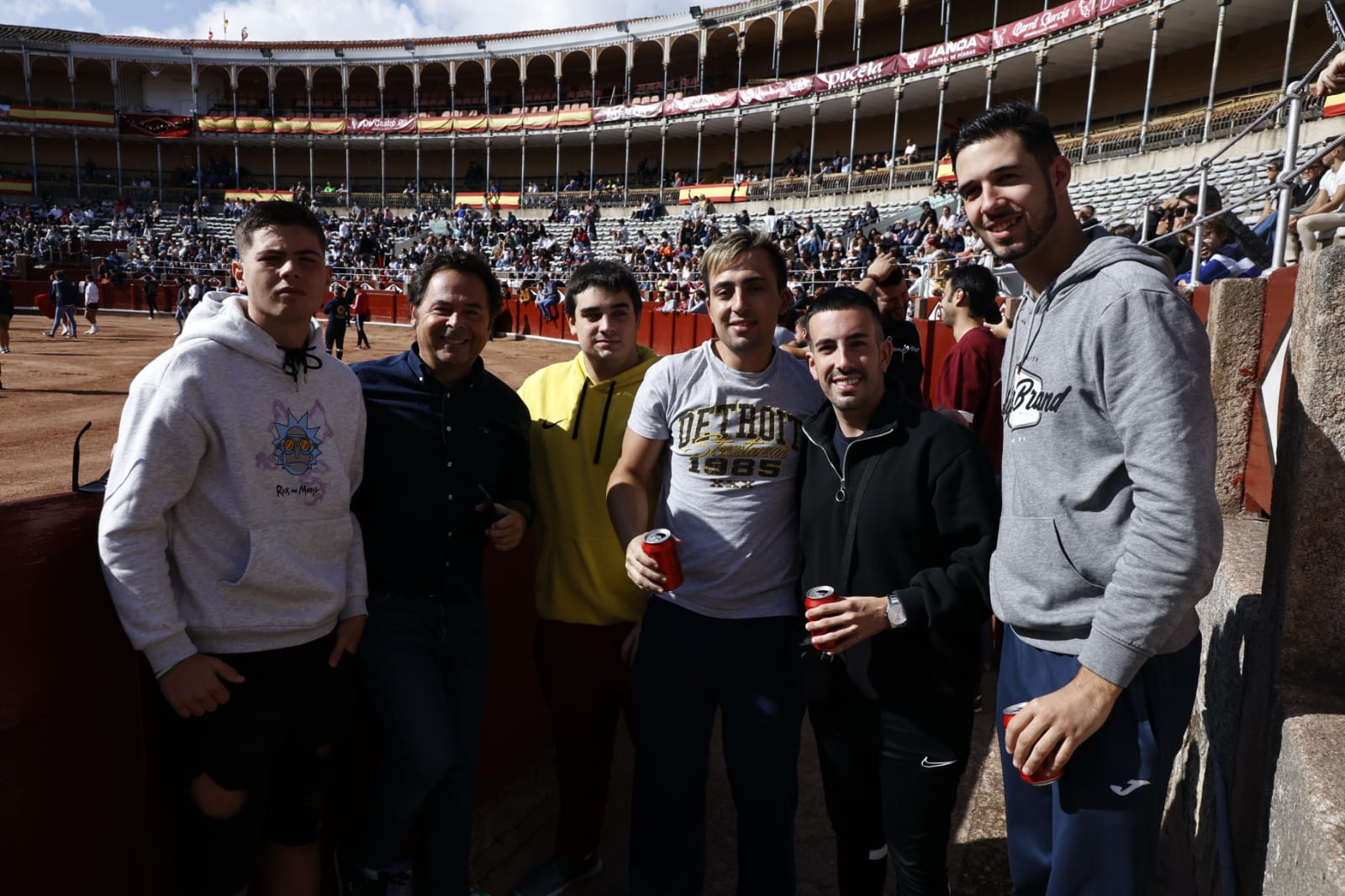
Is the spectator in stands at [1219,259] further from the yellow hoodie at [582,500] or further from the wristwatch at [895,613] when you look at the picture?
the wristwatch at [895,613]

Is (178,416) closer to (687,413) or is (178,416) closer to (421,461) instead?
(421,461)

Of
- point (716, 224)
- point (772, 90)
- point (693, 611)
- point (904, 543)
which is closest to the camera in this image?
point (904, 543)

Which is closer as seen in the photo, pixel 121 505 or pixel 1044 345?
pixel 1044 345

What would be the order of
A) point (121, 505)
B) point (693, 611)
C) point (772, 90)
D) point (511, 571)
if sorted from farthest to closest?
1. point (772, 90)
2. point (511, 571)
3. point (693, 611)
4. point (121, 505)

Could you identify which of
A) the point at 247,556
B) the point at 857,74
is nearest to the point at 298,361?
the point at 247,556

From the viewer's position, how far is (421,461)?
7.91 feet

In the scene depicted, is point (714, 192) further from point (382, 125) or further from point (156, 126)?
point (156, 126)

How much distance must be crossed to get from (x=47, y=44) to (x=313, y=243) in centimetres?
6569

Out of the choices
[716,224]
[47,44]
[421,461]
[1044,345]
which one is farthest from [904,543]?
[47,44]

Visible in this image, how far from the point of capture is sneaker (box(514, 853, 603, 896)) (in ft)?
9.09

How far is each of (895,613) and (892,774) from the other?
1.42 feet

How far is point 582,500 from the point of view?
9.16 feet

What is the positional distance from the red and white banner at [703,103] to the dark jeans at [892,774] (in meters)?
43.5

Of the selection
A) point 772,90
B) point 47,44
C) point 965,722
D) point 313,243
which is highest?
point 47,44
